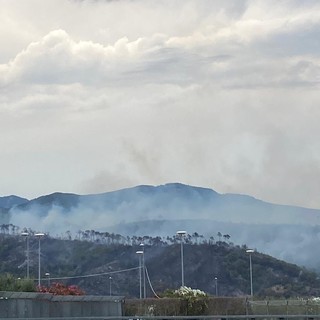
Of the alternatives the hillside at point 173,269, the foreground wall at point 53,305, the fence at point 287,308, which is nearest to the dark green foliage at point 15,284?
the foreground wall at point 53,305

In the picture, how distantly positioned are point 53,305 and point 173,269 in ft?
430

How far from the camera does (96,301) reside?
5228cm

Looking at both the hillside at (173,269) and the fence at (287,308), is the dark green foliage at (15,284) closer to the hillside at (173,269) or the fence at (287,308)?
the fence at (287,308)

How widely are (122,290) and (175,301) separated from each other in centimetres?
9326

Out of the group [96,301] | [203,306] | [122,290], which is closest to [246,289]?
[122,290]

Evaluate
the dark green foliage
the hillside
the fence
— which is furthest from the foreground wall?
the hillside

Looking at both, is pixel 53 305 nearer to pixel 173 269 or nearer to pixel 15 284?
pixel 15 284

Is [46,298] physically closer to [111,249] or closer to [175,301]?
[175,301]

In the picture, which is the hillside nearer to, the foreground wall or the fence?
the fence

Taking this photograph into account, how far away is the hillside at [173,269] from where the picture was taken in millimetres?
159375

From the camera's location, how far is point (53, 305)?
4841cm

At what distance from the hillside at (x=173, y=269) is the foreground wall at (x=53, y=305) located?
92.6 m

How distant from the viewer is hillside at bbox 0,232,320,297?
6275 inches

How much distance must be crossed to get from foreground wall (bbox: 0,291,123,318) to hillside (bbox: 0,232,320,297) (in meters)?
92.6
